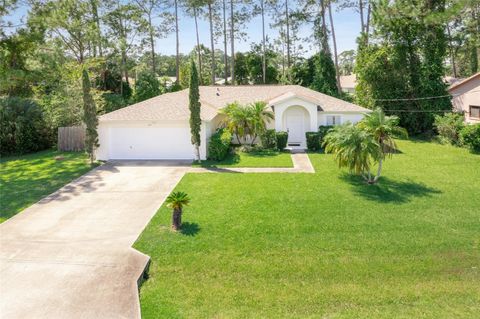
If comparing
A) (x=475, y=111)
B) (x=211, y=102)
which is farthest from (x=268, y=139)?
(x=475, y=111)

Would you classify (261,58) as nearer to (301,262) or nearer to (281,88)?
(281,88)

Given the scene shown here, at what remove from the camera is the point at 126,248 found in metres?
10.3

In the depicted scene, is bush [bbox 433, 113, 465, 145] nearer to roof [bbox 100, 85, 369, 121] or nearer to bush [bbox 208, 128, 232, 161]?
roof [bbox 100, 85, 369, 121]

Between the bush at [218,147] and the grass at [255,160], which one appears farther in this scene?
the bush at [218,147]

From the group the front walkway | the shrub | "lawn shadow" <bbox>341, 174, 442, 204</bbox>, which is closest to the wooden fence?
the front walkway

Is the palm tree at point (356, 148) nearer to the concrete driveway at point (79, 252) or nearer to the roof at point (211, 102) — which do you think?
the concrete driveway at point (79, 252)

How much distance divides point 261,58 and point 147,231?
4214 centimetres

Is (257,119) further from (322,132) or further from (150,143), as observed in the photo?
(150,143)

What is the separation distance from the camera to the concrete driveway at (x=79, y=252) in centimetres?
768

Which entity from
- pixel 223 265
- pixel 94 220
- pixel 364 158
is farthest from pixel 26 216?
pixel 364 158

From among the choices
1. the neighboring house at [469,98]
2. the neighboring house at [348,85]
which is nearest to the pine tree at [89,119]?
the neighboring house at [469,98]

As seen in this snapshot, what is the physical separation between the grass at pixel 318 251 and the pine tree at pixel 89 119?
7174 mm

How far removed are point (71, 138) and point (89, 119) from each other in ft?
20.6

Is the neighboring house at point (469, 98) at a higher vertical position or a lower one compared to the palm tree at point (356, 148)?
higher
